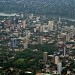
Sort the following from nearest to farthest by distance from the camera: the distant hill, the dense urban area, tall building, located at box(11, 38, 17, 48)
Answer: the dense urban area < tall building, located at box(11, 38, 17, 48) < the distant hill

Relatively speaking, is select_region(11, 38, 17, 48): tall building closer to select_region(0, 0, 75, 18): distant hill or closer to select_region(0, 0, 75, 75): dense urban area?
select_region(0, 0, 75, 75): dense urban area

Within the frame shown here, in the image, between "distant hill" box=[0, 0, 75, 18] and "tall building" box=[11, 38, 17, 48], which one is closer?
"tall building" box=[11, 38, 17, 48]

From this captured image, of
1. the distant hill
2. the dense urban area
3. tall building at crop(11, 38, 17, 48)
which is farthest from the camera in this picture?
the distant hill

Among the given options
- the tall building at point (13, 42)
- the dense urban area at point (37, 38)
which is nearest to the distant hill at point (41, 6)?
the dense urban area at point (37, 38)

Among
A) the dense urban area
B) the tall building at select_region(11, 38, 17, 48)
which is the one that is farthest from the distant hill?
the tall building at select_region(11, 38, 17, 48)

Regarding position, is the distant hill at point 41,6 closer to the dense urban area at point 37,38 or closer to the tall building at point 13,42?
the dense urban area at point 37,38

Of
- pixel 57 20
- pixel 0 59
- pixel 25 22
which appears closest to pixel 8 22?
pixel 25 22

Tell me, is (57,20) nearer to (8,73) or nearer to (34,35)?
(34,35)
